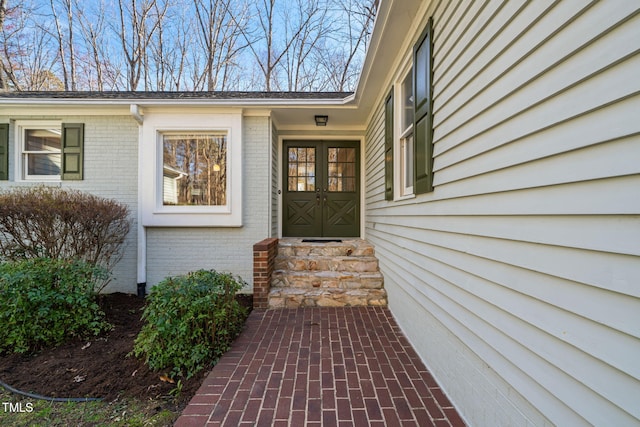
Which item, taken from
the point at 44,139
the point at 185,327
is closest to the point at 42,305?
the point at 185,327

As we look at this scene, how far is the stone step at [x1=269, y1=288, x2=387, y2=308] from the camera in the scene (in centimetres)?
396

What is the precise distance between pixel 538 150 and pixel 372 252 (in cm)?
375

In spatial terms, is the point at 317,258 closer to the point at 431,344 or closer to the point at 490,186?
the point at 431,344

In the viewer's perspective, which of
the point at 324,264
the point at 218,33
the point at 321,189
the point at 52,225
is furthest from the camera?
the point at 218,33

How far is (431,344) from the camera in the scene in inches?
94.3

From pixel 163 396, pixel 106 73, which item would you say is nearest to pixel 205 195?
pixel 163 396

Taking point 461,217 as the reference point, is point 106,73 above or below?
above

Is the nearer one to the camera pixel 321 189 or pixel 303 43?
pixel 321 189

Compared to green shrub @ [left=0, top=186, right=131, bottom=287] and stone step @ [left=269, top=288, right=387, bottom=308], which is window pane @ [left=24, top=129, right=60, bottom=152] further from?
stone step @ [left=269, top=288, right=387, bottom=308]

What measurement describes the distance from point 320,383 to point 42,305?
2.97m

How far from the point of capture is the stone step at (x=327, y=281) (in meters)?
4.17

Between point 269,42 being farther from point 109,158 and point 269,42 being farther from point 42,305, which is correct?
point 42,305

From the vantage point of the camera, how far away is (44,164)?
5051mm

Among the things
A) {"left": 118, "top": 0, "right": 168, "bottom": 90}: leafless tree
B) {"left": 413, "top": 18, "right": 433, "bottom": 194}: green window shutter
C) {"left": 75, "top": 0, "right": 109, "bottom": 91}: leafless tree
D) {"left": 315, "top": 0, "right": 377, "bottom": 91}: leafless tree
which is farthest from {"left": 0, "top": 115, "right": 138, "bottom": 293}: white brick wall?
{"left": 315, "top": 0, "right": 377, "bottom": 91}: leafless tree
